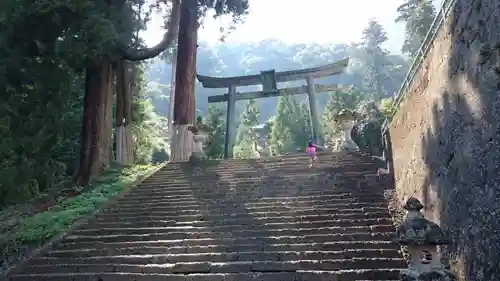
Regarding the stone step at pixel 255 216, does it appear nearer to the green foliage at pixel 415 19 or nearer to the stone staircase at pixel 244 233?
the stone staircase at pixel 244 233

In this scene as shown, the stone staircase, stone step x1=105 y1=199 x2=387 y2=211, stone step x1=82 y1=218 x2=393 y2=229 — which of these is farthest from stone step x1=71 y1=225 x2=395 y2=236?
stone step x1=105 y1=199 x2=387 y2=211

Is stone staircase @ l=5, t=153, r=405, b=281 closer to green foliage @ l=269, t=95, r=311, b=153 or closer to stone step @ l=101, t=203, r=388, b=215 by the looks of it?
stone step @ l=101, t=203, r=388, b=215

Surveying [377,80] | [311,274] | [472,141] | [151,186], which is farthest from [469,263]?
[377,80]

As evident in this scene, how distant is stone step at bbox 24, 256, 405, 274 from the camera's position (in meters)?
6.31

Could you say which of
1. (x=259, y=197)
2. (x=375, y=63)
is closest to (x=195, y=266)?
(x=259, y=197)

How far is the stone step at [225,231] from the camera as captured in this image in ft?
24.5

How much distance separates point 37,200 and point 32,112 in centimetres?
220

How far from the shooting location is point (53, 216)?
1019 cm

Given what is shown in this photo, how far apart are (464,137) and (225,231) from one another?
14.5 feet

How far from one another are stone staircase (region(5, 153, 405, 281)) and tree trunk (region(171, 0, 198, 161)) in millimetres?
3193

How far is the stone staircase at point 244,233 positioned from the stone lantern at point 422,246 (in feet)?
4.40

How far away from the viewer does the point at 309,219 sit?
8250mm

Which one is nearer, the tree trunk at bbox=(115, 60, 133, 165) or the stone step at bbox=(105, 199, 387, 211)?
the stone step at bbox=(105, 199, 387, 211)

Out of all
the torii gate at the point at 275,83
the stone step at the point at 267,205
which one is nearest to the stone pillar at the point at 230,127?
the torii gate at the point at 275,83
